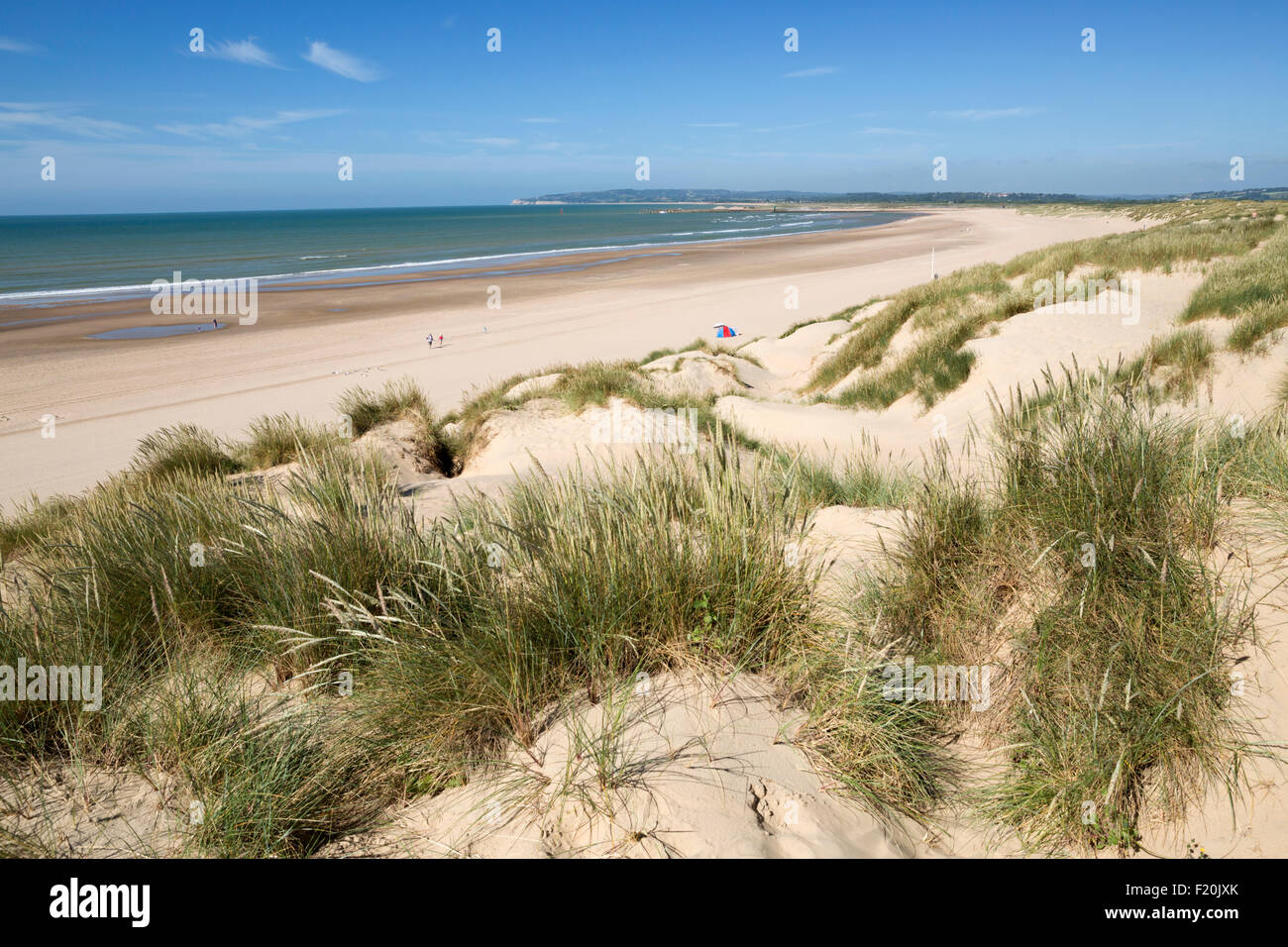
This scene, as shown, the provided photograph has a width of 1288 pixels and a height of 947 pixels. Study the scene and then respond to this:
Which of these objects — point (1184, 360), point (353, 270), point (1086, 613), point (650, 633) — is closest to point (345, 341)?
point (1184, 360)

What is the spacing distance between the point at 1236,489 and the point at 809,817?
2.80 metres

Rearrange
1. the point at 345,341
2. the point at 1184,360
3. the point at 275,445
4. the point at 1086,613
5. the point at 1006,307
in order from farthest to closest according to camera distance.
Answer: the point at 345,341 < the point at 1006,307 < the point at 1184,360 < the point at 275,445 < the point at 1086,613

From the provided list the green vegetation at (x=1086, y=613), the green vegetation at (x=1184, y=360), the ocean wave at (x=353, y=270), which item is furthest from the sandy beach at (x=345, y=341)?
the green vegetation at (x=1184, y=360)

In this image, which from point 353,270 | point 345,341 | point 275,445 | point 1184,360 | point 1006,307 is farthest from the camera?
point 353,270

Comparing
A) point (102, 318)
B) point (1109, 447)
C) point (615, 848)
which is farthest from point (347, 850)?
point (102, 318)

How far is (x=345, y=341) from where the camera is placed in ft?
64.1

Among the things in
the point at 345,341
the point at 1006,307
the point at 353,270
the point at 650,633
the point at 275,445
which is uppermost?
the point at 353,270

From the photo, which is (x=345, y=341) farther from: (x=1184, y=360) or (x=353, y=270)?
(x=353, y=270)

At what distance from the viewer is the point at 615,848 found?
2.21 m

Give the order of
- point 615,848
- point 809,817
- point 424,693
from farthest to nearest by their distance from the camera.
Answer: point 424,693 → point 809,817 → point 615,848

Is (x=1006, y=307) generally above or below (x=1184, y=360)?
above

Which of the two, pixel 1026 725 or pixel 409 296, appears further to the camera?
pixel 409 296
